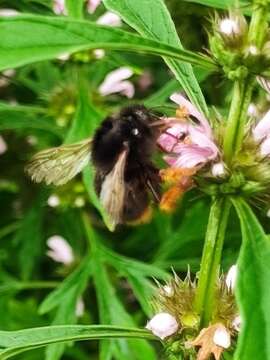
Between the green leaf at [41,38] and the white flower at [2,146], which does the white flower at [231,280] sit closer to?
the green leaf at [41,38]

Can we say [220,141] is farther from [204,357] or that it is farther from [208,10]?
[208,10]

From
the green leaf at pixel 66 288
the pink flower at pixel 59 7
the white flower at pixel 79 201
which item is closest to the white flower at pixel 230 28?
the pink flower at pixel 59 7

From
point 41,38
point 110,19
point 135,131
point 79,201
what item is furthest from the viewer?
point 79,201

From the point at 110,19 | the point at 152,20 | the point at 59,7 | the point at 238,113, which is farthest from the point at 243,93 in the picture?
the point at 110,19

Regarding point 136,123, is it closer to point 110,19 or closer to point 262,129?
point 262,129

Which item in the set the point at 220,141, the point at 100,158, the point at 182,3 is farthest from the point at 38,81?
the point at 220,141

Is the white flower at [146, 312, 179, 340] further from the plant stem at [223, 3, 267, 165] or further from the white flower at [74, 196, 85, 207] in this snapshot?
the white flower at [74, 196, 85, 207]
